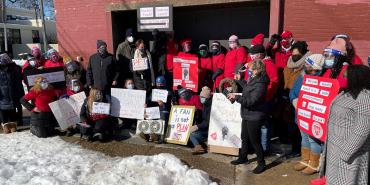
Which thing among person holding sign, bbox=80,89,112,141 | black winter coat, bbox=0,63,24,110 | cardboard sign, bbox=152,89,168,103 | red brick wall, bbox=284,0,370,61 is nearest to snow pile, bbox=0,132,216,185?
person holding sign, bbox=80,89,112,141

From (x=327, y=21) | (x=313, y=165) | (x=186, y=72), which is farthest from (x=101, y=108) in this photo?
(x=327, y=21)

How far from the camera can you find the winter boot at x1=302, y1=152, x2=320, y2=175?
489 centimetres

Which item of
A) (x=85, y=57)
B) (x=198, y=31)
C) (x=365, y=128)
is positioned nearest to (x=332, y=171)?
(x=365, y=128)

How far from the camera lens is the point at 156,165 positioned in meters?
4.88

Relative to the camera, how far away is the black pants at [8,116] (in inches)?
304

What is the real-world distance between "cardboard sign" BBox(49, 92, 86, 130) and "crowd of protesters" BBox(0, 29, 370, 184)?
8.0 inches

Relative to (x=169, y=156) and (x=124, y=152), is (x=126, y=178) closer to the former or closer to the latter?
(x=169, y=156)

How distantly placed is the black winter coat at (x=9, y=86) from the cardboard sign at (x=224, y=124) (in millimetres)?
4816

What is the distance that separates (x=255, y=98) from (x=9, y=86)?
19.1 feet

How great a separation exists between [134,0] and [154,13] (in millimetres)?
705

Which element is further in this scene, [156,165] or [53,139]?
[53,139]

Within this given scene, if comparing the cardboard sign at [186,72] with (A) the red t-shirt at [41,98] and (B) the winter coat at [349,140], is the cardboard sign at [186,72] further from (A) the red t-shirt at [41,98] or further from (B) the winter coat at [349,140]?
(B) the winter coat at [349,140]

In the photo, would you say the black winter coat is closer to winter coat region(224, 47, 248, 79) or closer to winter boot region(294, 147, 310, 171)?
winter coat region(224, 47, 248, 79)

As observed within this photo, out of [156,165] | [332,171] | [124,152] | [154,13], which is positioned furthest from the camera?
[154,13]
